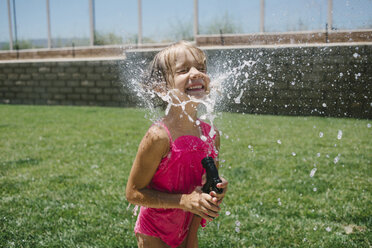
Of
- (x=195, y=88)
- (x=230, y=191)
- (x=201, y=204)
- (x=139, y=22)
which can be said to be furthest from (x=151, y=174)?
(x=139, y=22)

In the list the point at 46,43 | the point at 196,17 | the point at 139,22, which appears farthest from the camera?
the point at 46,43

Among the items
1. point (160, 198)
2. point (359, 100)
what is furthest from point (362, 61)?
point (160, 198)

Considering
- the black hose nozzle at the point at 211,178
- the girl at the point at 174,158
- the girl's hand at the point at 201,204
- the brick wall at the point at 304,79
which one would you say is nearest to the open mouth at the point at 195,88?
the girl at the point at 174,158

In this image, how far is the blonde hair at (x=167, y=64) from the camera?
1.69 meters

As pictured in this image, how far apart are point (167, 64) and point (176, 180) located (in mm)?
551

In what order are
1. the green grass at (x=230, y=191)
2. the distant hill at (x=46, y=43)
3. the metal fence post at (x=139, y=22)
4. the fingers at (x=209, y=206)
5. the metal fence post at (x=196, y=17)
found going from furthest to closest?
the distant hill at (x=46, y=43)
the metal fence post at (x=139, y=22)
the metal fence post at (x=196, y=17)
the green grass at (x=230, y=191)
the fingers at (x=209, y=206)

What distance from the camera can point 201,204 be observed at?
1.49 metres

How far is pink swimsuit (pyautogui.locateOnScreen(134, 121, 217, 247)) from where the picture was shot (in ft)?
5.45

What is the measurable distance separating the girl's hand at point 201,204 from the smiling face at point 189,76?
1.42 ft

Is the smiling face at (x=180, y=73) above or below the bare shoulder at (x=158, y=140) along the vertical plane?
above

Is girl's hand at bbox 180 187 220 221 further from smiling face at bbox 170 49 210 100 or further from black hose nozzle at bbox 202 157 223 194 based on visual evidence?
smiling face at bbox 170 49 210 100

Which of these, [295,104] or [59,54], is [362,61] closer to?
[295,104]

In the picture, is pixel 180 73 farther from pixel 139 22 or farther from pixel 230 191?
pixel 139 22

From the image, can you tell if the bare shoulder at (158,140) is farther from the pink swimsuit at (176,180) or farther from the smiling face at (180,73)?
the smiling face at (180,73)
